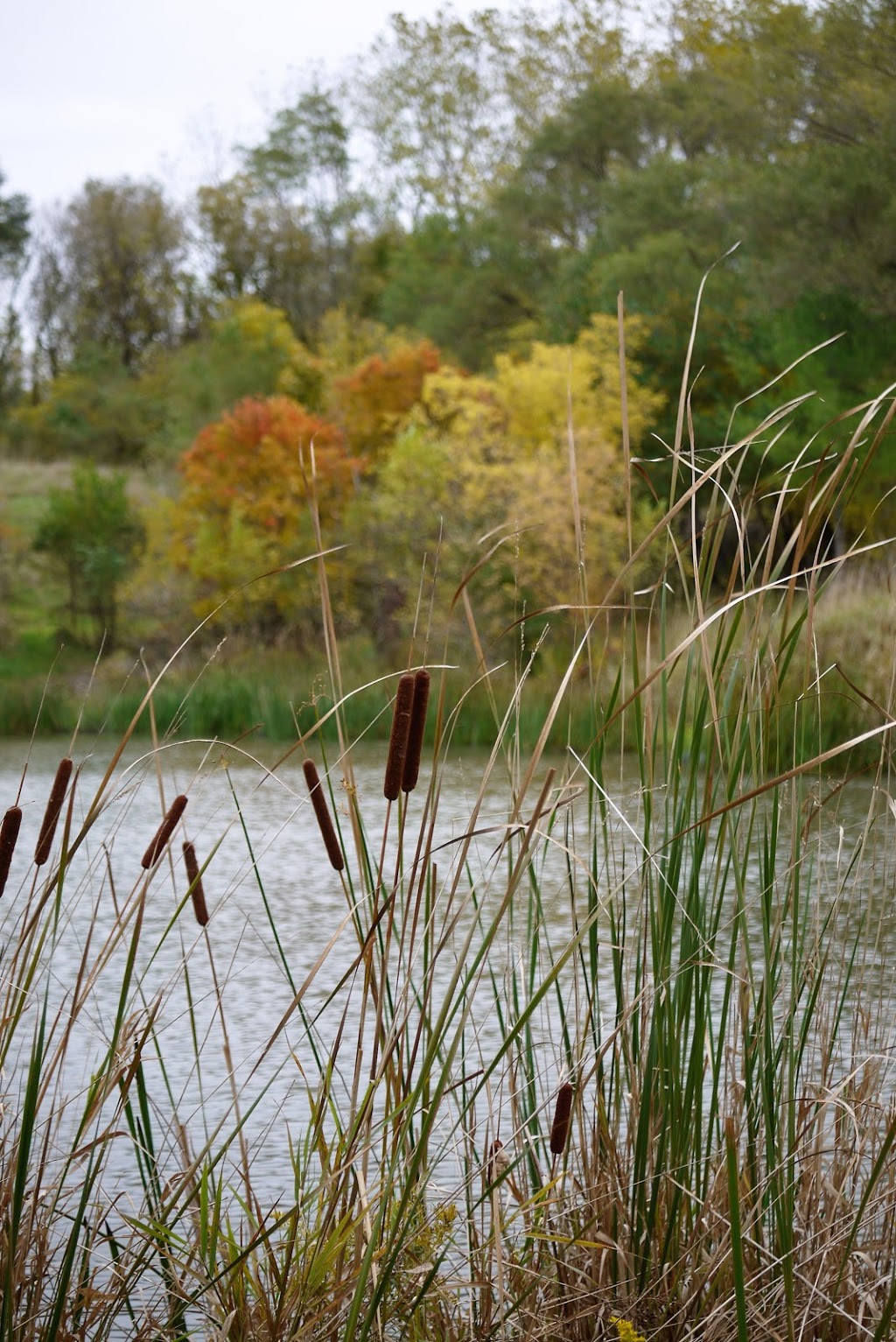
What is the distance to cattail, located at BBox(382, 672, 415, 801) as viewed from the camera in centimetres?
96

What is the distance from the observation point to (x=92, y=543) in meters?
15.9

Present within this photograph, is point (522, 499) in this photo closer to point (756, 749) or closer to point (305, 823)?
point (305, 823)

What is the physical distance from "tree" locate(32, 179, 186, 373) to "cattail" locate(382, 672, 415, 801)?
88.0ft

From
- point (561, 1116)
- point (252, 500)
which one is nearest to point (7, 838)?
point (561, 1116)

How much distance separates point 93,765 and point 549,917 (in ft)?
13.0

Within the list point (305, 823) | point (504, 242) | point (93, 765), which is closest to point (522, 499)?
point (93, 765)

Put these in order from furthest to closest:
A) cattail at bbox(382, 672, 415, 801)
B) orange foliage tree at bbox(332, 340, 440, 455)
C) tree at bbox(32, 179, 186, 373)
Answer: tree at bbox(32, 179, 186, 373), orange foliage tree at bbox(332, 340, 440, 455), cattail at bbox(382, 672, 415, 801)

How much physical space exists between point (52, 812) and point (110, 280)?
89.8ft

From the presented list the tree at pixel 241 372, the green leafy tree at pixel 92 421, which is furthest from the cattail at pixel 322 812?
the green leafy tree at pixel 92 421

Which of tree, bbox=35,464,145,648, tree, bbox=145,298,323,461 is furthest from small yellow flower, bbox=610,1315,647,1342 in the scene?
tree, bbox=145,298,323,461

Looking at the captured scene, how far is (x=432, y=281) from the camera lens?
20125mm

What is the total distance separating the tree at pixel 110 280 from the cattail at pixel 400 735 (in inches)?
1056

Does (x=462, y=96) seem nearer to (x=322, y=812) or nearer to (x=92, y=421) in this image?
(x=92, y=421)

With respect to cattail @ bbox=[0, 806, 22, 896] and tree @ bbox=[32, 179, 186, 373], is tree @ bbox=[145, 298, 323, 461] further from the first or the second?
cattail @ bbox=[0, 806, 22, 896]
